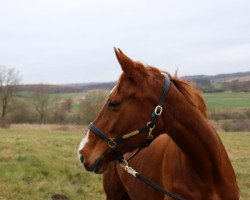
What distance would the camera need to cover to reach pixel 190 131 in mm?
3072

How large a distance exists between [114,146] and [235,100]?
Answer: 114 feet

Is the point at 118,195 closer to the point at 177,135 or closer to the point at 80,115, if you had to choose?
the point at 177,135

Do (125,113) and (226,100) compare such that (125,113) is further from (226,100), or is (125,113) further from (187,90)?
(226,100)

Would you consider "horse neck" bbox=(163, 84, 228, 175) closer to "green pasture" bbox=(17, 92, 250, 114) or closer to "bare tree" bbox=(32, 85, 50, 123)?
"green pasture" bbox=(17, 92, 250, 114)

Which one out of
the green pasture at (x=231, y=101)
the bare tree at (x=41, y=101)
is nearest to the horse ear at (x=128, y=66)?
the green pasture at (x=231, y=101)

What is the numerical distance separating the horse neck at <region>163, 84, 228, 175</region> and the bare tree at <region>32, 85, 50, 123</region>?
117ft

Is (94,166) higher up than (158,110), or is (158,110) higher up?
(158,110)

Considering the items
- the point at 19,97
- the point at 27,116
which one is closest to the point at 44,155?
the point at 27,116

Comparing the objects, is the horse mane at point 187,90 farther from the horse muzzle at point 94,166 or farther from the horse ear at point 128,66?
the horse muzzle at point 94,166

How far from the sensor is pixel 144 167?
4.28 meters

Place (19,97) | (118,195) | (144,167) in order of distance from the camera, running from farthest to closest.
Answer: (19,97), (118,195), (144,167)

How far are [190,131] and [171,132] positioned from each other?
0.15m

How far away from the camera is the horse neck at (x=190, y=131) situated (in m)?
3.00

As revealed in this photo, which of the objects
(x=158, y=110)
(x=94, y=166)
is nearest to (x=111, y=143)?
(x=94, y=166)
